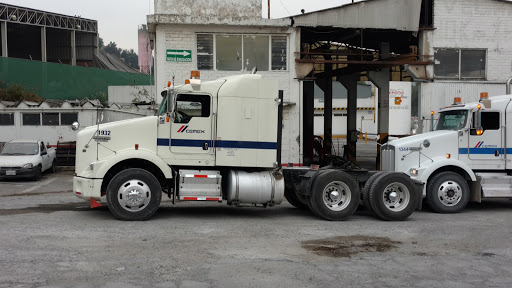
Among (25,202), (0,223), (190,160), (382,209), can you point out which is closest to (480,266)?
(382,209)

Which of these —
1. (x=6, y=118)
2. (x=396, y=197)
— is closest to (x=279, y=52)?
(x=396, y=197)

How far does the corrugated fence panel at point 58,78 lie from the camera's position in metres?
38.9

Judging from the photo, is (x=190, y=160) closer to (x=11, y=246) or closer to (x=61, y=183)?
(x=11, y=246)

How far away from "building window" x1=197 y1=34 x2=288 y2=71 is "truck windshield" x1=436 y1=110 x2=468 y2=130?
25.8 ft

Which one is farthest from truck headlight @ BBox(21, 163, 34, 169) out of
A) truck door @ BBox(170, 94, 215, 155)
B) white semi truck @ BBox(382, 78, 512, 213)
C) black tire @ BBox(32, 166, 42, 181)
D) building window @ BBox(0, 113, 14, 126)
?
white semi truck @ BBox(382, 78, 512, 213)

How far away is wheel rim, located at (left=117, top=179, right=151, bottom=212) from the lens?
10586mm

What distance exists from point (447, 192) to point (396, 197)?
170 cm

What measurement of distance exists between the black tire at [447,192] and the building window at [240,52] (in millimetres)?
9243

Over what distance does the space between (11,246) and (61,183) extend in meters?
11.4

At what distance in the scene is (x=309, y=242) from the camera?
9.16m

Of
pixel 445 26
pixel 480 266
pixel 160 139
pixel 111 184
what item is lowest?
pixel 480 266

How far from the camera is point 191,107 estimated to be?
1120 centimetres

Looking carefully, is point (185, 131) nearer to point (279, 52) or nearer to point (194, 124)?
point (194, 124)

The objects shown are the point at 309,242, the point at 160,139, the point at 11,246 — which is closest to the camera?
the point at 11,246
